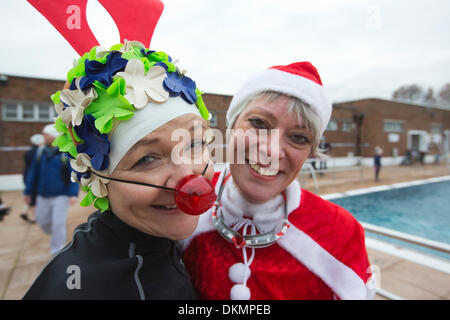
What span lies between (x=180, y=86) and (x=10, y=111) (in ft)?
37.6

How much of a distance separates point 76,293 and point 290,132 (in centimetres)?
91

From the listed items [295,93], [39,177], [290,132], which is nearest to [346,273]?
[290,132]

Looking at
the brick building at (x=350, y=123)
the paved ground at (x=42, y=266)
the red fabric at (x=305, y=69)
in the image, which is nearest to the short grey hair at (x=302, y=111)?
the red fabric at (x=305, y=69)

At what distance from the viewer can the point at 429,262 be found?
285cm

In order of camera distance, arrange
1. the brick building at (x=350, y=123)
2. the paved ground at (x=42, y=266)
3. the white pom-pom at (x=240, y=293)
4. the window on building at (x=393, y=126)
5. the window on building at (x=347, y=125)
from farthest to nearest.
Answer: the window on building at (x=393, y=126), the window on building at (x=347, y=125), the brick building at (x=350, y=123), the paved ground at (x=42, y=266), the white pom-pom at (x=240, y=293)

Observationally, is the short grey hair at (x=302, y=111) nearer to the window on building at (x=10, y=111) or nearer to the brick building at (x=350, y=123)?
the brick building at (x=350, y=123)

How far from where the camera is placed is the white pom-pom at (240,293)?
0.96m

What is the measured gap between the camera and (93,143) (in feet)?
2.50

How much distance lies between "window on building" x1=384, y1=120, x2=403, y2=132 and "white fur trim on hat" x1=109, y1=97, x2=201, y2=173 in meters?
21.0

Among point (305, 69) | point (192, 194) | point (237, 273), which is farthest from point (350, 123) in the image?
point (192, 194)

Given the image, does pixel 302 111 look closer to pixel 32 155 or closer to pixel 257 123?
pixel 257 123

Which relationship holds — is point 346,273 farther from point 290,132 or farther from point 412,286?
point 412,286

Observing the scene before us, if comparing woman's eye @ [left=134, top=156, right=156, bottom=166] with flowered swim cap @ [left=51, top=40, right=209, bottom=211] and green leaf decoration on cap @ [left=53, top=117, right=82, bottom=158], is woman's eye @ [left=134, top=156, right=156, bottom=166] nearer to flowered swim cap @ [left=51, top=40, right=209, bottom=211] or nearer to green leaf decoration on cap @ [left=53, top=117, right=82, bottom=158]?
flowered swim cap @ [left=51, top=40, right=209, bottom=211]

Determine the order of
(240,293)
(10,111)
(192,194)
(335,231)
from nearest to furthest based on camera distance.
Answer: (192,194) < (240,293) < (335,231) < (10,111)
